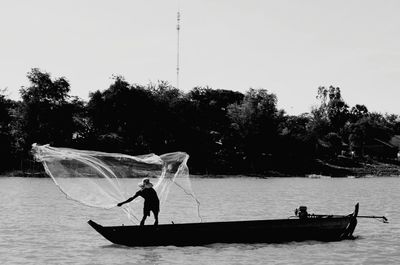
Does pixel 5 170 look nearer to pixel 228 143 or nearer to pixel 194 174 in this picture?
pixel 194 174

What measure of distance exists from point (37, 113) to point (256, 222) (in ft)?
259

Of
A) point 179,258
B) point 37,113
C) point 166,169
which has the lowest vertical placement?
point 179,258

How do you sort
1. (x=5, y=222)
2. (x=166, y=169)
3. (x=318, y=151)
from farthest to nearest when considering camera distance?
(x=318, y=151) < (x=5, y=222) < (x=166, y=169)

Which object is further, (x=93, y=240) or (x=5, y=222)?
(x=5, y=222)

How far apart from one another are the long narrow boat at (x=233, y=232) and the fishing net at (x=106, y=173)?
1070 millimetres

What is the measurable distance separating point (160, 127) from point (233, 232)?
87279 millimetres

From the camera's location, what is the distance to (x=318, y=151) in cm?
14588

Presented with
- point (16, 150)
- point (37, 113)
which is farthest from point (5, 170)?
point (37, 113)

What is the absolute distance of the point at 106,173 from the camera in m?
26.4

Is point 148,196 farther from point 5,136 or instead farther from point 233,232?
point 5,136

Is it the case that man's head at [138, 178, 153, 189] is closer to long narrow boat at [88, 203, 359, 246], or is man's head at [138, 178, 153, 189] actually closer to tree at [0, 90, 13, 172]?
long narrow boat at [88, 203, 359, 246]

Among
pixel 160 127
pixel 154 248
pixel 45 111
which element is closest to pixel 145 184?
pixel 154 248

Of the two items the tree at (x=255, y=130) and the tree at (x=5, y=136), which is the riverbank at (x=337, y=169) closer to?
the tree at (x=255, y=130)

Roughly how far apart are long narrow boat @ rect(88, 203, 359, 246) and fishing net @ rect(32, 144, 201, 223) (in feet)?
3.51
